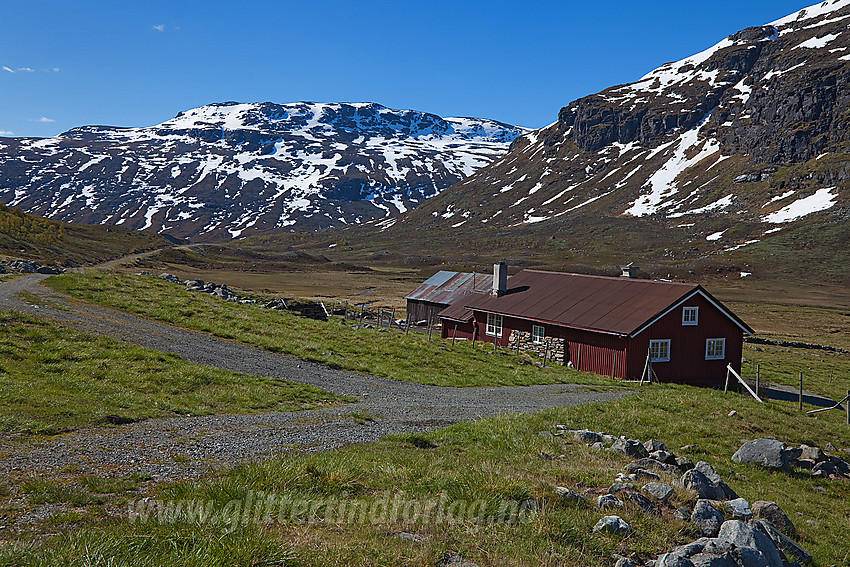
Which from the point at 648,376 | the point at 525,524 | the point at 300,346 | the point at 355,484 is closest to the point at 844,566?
the point at 525,524

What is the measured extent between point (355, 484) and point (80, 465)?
437 centimetres

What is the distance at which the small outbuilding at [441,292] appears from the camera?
51.2 metres

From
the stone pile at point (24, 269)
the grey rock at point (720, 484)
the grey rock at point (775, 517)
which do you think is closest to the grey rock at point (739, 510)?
the grey rock at point (775, 517)

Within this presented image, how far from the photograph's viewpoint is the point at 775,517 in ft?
28.8

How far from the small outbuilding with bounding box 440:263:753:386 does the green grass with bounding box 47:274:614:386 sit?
2.64 m

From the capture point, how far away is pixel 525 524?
6996mm

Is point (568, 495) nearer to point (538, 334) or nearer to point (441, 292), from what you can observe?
point (538, 334)

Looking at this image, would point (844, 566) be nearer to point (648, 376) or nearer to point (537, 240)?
point (648, 376)

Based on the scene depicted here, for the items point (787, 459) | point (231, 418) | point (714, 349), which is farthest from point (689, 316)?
point (231, 418)

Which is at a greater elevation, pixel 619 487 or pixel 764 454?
pixel 619 487

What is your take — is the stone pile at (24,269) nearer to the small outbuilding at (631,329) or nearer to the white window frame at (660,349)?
the small outbuilding at (631,329)

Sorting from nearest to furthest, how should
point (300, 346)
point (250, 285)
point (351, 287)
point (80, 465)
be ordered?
1. point (80, 465)
2. point (300, 346)
3. point (250, 285)
4. point (351, 287)

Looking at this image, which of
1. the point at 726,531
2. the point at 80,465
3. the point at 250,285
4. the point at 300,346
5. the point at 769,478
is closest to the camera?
the point at 726,531

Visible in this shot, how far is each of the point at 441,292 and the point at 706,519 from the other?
47143 millimetres
